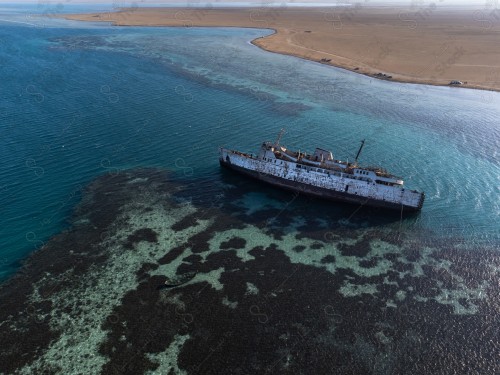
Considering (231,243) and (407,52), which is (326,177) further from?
(407,52)

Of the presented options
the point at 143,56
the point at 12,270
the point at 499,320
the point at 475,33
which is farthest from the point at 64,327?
the point at 475,33

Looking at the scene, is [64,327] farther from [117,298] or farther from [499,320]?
[499,320]

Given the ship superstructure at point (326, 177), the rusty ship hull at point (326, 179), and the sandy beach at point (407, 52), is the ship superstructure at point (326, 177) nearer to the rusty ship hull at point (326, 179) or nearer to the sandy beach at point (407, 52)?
the rusty ship hull at point (326, 179)

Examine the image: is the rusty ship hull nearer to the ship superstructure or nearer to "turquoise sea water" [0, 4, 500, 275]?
the ship superstructure

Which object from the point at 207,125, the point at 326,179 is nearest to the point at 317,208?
the point at 326,179

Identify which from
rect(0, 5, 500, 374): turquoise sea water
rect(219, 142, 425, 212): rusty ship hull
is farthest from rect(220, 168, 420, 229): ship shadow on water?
rect(219, 142, 425, 212): rusty ship hull
